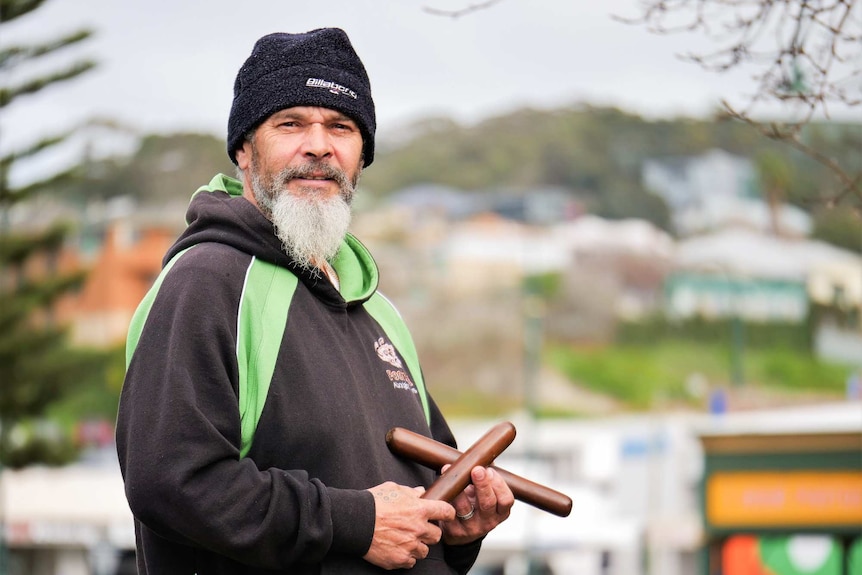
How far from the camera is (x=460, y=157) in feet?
230

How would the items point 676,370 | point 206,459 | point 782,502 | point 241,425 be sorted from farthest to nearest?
point 676,370, point 782,502, point 241,425, point 206,459

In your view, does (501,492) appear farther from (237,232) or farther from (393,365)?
(237,232)

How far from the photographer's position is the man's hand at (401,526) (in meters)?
2.45

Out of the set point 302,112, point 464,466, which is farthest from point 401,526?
point 302,112

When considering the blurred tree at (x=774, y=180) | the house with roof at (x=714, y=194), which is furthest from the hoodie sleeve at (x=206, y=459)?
the blurred tree at (x=774, y=180)

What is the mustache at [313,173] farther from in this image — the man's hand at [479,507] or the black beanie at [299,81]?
the man's hand at [479,507]

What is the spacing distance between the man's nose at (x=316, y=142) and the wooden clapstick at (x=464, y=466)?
2.16 ft

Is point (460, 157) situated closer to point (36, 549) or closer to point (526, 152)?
point (526, 152)

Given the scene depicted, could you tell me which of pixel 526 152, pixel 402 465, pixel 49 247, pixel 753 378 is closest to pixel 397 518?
pixel 402 465

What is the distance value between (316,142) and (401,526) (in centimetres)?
78

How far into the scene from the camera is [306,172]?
8.94 ft

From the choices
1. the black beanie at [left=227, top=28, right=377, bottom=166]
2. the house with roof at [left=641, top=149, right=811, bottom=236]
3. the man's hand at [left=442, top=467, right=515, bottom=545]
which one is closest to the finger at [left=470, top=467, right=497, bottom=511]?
the man's hand at [left=442, top=467, right=515, bottom=545]

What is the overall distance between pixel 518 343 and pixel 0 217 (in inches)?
1674

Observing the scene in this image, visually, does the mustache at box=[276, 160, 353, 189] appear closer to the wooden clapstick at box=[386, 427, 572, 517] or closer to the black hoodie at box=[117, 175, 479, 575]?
the black hoodie at box=[117, 175, 479, 575]
